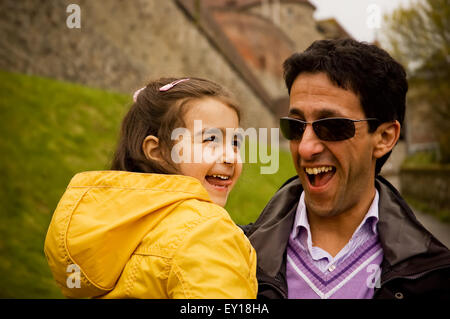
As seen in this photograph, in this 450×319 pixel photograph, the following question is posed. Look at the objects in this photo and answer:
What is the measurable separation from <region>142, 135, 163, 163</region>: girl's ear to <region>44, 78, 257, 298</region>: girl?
41 millimetres

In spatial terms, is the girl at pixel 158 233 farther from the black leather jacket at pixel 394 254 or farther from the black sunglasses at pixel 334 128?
the black sunglasses at pixel 334 128

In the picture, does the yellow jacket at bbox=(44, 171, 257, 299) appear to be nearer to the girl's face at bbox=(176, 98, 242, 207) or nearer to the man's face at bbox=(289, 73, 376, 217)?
the girl's face at bbox=(176, 98, 242, 207)

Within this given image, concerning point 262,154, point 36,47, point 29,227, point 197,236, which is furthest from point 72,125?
point 197,236

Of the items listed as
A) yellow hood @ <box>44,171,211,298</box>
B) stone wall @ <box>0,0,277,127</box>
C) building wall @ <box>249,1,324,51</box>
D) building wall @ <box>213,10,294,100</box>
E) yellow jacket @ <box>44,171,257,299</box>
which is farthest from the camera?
building wall @ <box>249,1,324,51</box>

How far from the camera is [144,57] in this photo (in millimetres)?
15109

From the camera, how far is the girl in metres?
1.48

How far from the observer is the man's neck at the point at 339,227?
7.11 feet

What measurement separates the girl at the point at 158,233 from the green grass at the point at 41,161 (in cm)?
349

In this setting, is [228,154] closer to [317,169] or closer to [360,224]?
[317,169]

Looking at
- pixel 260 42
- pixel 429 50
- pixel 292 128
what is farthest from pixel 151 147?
pixel 260 42

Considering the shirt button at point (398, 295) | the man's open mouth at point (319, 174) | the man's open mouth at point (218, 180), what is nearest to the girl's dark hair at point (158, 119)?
the man's open mouth at point (218, 180)

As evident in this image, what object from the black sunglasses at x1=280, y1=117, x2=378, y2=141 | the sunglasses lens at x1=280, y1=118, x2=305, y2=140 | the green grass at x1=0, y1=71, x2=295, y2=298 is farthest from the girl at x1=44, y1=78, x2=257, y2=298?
the green grass at x1=0, y1=71, x2=295, y2=298

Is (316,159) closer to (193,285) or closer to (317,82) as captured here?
(317,82)
